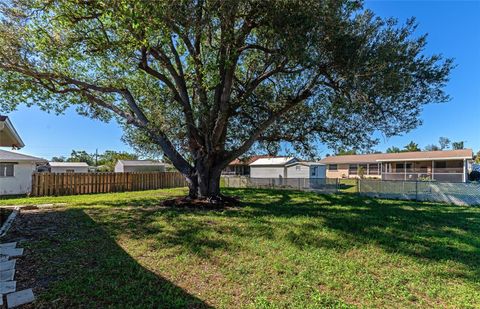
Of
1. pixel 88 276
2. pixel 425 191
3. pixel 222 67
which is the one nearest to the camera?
pixel 88 276

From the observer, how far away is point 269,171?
96.3ft

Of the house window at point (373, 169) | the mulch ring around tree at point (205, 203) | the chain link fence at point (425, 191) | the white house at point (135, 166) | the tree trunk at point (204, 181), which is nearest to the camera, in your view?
the mulch ring around tree at point (205, 203)

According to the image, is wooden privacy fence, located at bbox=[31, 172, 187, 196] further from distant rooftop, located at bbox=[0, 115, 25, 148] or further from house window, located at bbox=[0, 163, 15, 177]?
distant rooftop, located at bbox=[0, 115, 25, 148]

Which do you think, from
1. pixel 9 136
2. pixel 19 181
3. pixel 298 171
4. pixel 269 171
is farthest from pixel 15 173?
pixel 298 171

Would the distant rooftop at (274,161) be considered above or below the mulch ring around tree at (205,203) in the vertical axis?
above

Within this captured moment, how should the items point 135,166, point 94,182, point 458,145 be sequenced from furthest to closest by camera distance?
point 458,145, point 135,166, point 94,182

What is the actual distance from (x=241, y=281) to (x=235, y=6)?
6225mm

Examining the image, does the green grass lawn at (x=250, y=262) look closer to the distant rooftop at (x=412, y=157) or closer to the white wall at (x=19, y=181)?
the white wall at (x=19, y=181)

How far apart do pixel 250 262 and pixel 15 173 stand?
18733 millimetres

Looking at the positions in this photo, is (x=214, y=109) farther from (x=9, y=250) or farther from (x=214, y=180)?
(x=9, y=250)

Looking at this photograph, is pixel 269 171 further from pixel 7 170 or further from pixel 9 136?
pixel 9 136

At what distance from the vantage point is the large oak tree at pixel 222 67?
23.5 feet

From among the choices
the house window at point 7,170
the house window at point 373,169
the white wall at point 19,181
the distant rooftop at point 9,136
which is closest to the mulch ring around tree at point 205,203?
the distant rooftop at point 9,136

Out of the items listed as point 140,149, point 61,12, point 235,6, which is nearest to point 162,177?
point 140,149
